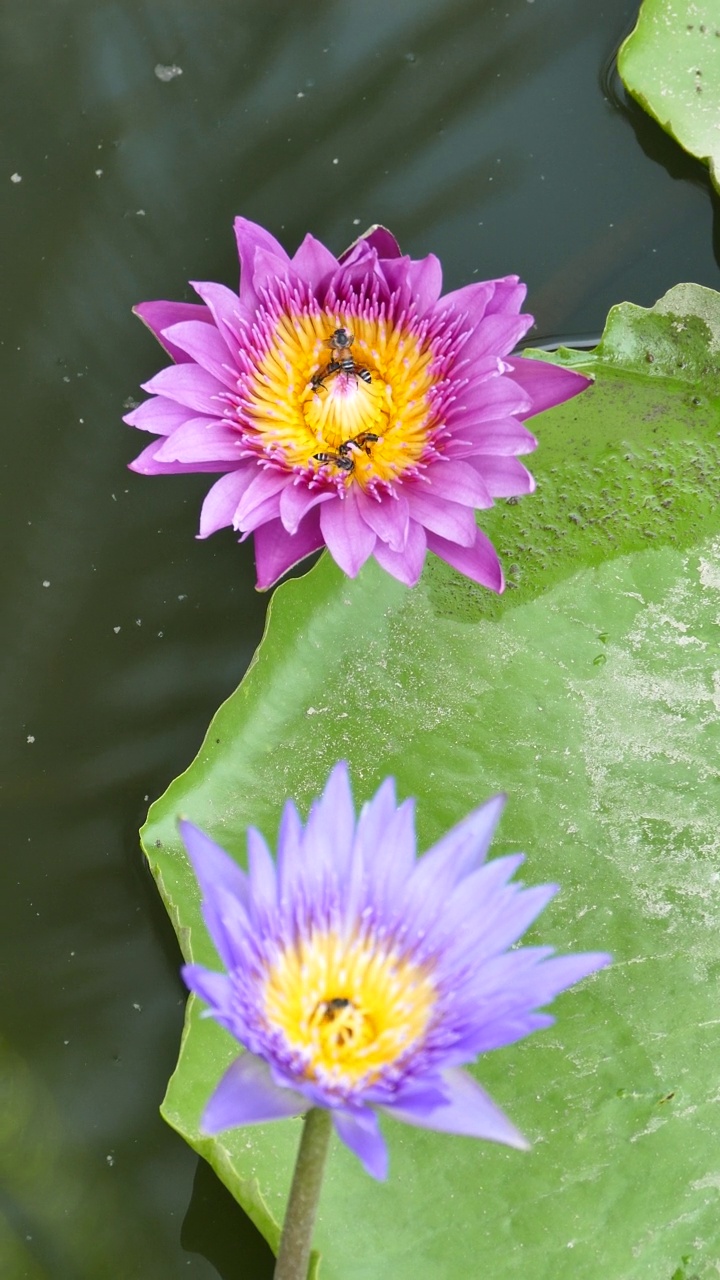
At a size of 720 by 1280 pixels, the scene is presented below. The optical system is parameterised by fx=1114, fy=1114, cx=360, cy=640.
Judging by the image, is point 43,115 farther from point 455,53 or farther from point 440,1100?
point 440,1100

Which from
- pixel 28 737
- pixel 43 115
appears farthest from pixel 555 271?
pixel 28 737

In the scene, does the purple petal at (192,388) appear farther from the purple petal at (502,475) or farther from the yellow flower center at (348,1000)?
the yellow flower center at (348,1000)

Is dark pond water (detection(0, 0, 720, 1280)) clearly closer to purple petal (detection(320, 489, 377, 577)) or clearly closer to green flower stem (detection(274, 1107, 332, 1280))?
purple petal (detection(320, 489, 377, 577))

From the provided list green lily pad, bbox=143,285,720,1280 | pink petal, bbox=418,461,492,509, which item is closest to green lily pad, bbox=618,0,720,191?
green lily pad, bbox=143,285,720,1280

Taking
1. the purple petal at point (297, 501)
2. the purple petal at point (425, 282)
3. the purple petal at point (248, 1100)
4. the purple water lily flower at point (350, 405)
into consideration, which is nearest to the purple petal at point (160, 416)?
the purple water lily flower at point (350, 405)

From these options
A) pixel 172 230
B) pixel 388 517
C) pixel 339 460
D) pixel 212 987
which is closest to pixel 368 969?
pixel 212 987

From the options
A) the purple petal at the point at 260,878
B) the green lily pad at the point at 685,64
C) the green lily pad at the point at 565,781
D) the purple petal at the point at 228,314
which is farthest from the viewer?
the green lily pad at the point at 685,64

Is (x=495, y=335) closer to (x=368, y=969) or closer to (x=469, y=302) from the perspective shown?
(x=469, y=302)
